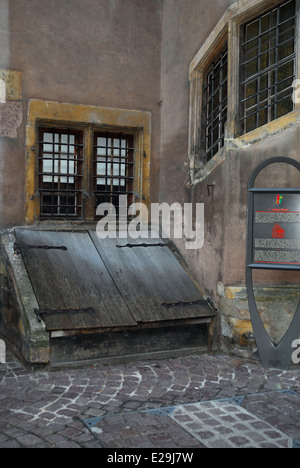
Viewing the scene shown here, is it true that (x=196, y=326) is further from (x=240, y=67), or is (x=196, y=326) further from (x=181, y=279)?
(x=240, y=67)

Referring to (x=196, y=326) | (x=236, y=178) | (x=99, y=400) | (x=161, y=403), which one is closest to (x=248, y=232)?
(x=236, y=178)

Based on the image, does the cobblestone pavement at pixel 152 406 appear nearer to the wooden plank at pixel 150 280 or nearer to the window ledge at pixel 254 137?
the wooden plank at pixel 150 280

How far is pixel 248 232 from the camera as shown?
4508 mm

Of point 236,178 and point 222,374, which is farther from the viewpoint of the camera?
point 236,178

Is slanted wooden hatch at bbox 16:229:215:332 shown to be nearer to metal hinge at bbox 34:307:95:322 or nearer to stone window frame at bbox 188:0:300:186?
metal hinge at bbox 34:307:95:322

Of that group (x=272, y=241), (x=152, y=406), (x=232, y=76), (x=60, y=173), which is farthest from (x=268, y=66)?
(x=152, y=406)

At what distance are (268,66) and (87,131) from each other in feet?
8.67

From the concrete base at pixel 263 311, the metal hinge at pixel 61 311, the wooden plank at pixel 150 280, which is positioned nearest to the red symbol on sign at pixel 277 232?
the concrete base at pixel 263 311

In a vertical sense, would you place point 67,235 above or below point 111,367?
above

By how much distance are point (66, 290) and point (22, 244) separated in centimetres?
87

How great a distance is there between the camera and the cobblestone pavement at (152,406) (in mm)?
3016

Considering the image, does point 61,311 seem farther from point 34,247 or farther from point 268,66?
point 268,66

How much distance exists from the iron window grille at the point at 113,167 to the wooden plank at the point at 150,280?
0.86 metres

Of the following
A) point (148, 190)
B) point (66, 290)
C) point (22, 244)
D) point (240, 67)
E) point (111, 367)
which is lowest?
point (111, 367)
